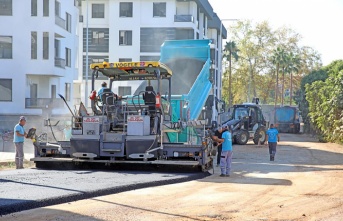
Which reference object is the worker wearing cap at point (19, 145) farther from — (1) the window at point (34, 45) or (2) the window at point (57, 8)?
(2) the window at point (57, 8)

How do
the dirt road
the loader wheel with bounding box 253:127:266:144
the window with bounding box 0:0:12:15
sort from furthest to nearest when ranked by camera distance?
the window with bounding box 0:0:12:15 → the loader wheel with bounding box 253:127:266:144 → the dirt road

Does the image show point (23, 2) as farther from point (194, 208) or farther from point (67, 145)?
point (194, 208)

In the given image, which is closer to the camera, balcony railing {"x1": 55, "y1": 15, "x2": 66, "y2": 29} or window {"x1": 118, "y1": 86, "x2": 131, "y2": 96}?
window {"x1": 118, "y1": 86, "x2": 131, "y2": 96}

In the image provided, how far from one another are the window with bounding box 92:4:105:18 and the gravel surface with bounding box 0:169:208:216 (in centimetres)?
3781

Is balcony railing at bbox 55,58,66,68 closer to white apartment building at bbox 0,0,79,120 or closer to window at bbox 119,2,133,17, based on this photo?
white apartment building at bbox 0,0,79,120

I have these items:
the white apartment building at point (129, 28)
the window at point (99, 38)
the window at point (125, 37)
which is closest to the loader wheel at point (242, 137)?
the white apartment building at point (129, 28)

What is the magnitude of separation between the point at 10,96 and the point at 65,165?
21.1 m

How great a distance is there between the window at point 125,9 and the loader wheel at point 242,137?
21.3 meters

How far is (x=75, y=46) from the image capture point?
44.8m

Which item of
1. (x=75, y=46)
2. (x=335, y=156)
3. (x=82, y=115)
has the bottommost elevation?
(x=335, y=156)

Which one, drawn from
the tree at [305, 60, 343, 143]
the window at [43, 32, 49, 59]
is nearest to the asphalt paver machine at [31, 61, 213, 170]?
the tree at [305, 60, 343, 143]

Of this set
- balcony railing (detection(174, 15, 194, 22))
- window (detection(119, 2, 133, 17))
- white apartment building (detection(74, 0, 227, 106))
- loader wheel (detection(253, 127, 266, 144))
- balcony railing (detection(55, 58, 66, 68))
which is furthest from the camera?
window (detection(119, 2, 133, 17))

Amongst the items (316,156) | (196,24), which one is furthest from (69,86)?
(316,156)

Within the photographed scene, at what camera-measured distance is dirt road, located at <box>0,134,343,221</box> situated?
1030 centimetres
